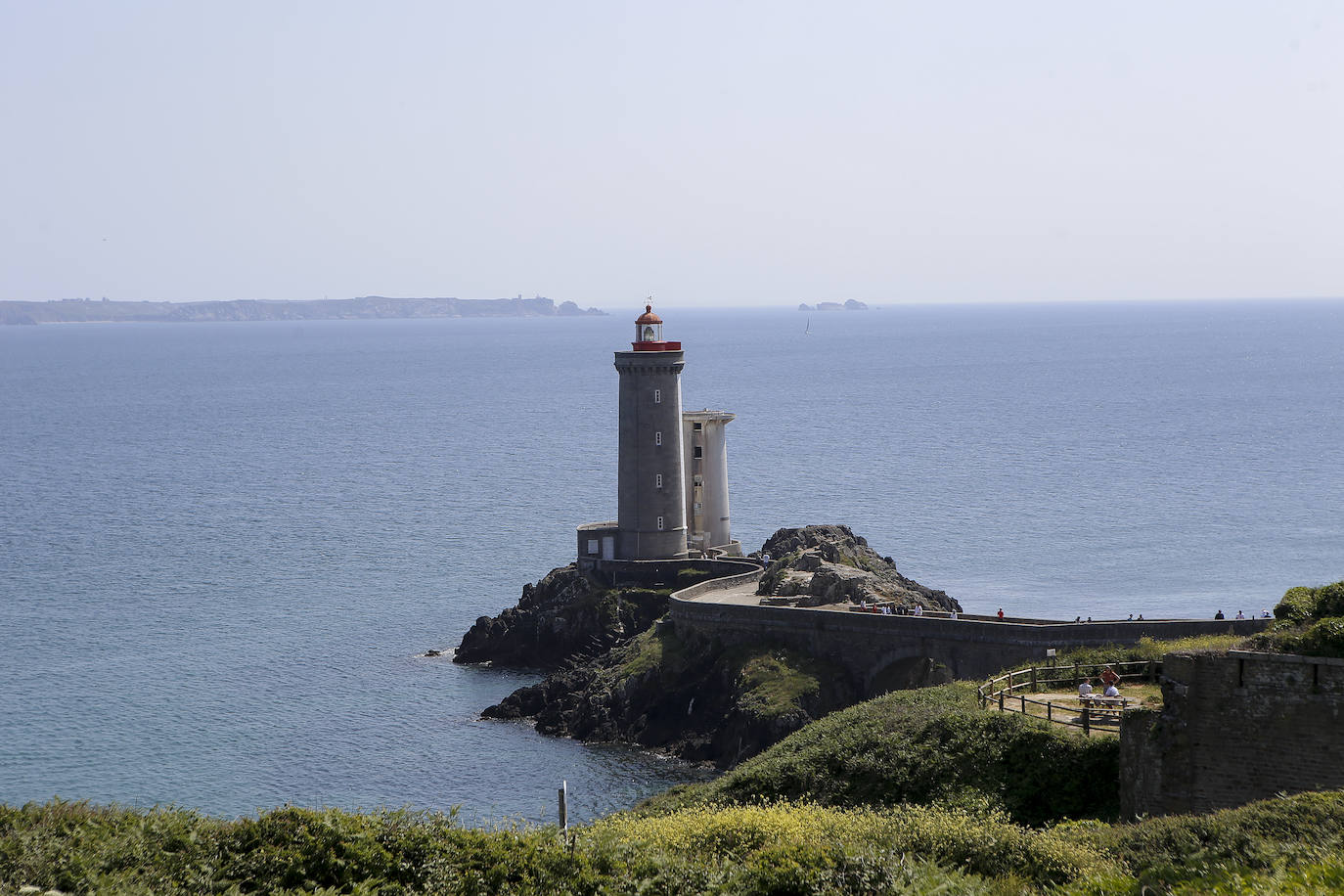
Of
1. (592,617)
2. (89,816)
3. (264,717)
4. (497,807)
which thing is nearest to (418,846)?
(89,816)

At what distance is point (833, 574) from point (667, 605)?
29.8 ft

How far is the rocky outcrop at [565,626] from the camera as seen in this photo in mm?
56031

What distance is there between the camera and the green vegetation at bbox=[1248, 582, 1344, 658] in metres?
21.3

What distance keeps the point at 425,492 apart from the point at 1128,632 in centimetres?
6925

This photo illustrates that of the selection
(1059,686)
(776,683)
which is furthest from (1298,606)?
(776,683)

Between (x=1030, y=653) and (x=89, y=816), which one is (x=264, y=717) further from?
(x=89, y=816)

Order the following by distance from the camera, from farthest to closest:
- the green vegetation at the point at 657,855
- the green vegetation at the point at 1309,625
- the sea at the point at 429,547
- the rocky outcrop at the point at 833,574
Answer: the rocky outcrop at the point at 833,574 → the sea at the point at 429,547 → the green vegetation at the point at 1309,625 → the green vegetation at the point at 657,855

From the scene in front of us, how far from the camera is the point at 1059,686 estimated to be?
28109 mm

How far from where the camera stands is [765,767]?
91.7 ft

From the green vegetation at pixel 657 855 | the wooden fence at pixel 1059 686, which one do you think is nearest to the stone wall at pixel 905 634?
the wooden fence at pixel 1059 686

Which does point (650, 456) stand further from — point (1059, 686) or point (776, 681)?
point (1059, 686)

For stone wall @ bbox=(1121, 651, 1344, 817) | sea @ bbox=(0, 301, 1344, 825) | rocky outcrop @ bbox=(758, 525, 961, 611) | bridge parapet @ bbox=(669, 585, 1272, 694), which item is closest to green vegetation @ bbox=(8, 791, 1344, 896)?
stone wall @ bbox=(1121, 651, 1344, 817)

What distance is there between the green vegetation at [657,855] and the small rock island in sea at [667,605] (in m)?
23.6

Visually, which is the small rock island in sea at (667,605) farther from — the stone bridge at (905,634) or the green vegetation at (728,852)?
the green vegetation at (728,852)
